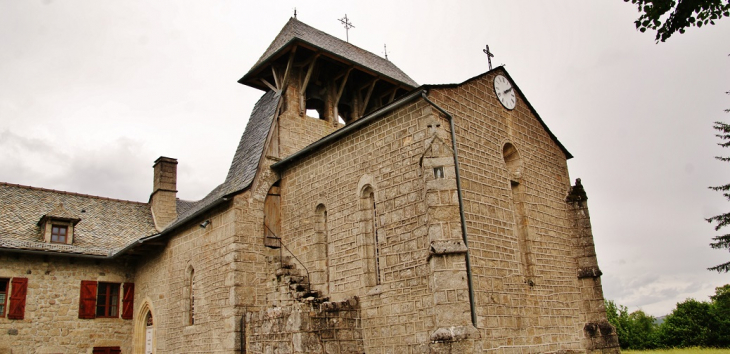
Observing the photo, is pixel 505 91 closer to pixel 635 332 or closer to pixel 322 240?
pixel 322 240

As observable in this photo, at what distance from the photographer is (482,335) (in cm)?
→ 990

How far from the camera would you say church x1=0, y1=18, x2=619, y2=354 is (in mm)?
10352

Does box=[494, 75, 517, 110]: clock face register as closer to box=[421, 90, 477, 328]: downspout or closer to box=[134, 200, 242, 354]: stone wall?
box=[421, 90, 477, 328]: downspout

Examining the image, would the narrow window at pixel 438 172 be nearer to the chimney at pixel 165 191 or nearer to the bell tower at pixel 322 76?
the bell tower at pixel 322 76

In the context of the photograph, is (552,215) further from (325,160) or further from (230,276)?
(230,276)

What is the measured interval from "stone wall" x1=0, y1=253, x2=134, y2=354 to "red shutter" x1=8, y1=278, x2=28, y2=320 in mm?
144

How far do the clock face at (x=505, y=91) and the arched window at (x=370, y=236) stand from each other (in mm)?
3835

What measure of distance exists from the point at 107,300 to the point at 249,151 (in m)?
8.01

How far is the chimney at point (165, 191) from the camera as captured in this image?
22828 mm

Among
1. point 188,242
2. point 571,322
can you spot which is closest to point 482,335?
point 571,322

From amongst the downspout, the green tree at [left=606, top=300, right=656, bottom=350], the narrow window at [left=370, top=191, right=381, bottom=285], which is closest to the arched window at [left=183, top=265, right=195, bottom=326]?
the narrow window at [left=370, top=191, right=381, bottom=285]

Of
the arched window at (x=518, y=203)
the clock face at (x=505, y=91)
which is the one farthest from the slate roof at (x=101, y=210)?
the arched window at (x=518, y=203)

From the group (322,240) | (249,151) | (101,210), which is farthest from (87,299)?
(322,240)

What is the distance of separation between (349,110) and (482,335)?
10.0 meters
